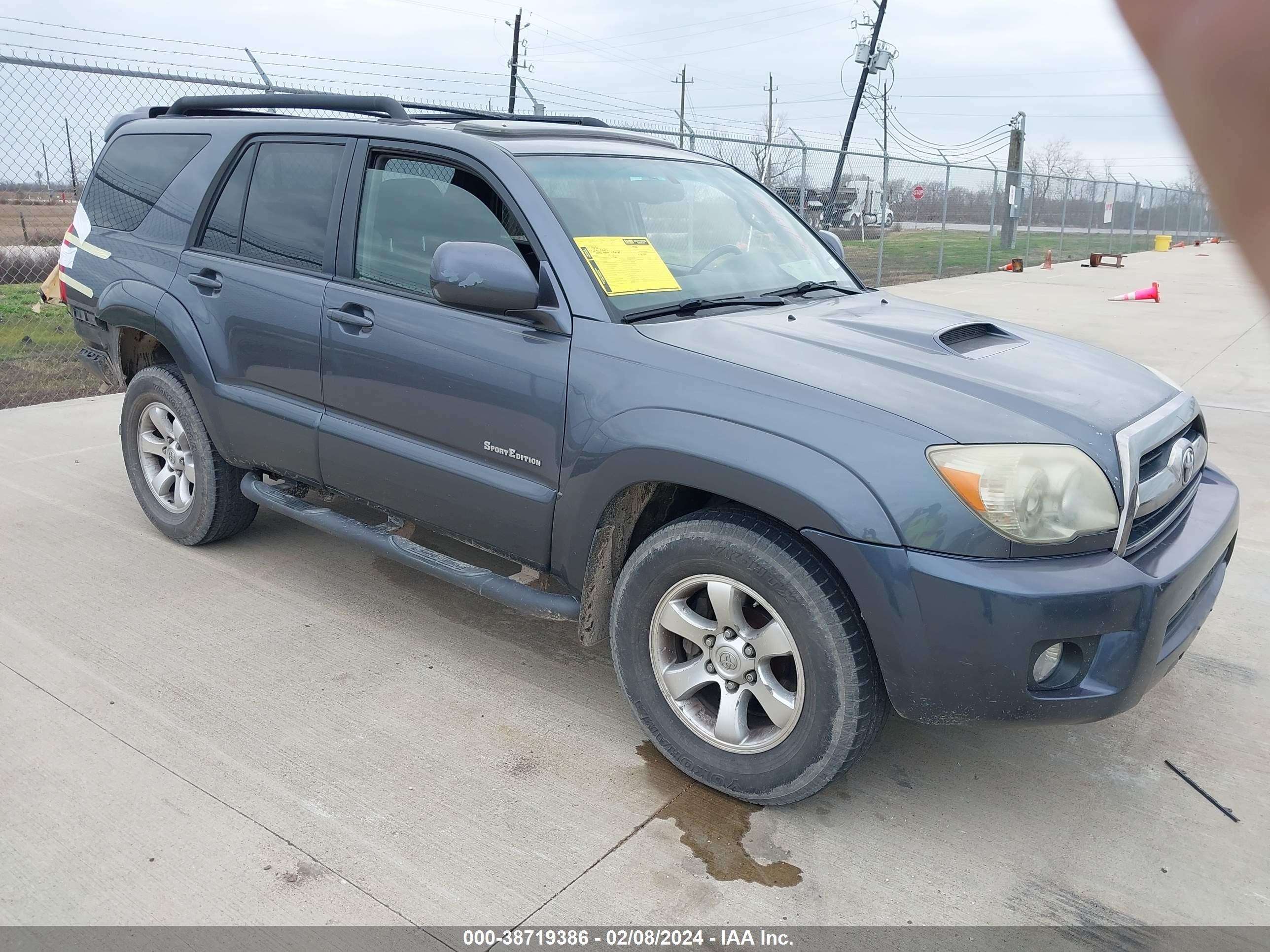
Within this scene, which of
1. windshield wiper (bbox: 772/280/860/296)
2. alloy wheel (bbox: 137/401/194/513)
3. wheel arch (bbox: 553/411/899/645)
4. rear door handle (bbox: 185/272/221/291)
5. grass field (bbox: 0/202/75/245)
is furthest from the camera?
grass field (bbox: 0/202/75/245)

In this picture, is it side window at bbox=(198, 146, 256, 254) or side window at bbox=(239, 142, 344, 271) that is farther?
side window at bbox=(198, 146, 256, 254)

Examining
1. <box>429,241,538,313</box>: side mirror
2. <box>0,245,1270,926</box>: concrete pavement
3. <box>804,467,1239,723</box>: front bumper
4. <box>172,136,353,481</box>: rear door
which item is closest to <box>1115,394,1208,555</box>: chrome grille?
<box>804,467,1239,723</box>: front bumper

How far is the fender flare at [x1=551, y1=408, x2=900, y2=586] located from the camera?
2500 millimetres

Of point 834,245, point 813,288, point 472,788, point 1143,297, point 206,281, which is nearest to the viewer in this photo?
point 472,788

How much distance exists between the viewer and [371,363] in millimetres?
3531

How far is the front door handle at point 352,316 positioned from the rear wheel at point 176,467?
105 centimetres

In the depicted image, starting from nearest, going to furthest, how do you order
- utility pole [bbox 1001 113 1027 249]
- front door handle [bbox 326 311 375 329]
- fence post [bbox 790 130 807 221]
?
front door handle [bbox 326 311 375 329]
fence post [bbox 790 130 807 221]
utility pole [bbox 1001 113 1027 249]

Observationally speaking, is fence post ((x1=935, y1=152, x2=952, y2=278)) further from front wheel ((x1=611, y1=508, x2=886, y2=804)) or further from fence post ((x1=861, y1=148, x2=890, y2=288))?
front wheel ((x1=611, y1=508, x2=886, y2=804))

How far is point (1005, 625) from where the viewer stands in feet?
7.86

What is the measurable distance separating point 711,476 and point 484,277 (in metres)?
0.93

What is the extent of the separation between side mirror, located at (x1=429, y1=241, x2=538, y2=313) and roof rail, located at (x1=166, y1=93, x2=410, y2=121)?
1103mm

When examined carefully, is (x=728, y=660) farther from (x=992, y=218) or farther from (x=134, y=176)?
(x=992, y=218)

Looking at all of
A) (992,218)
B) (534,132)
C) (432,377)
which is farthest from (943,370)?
(992,218)

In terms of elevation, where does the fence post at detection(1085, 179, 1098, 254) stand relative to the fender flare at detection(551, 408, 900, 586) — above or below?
above
